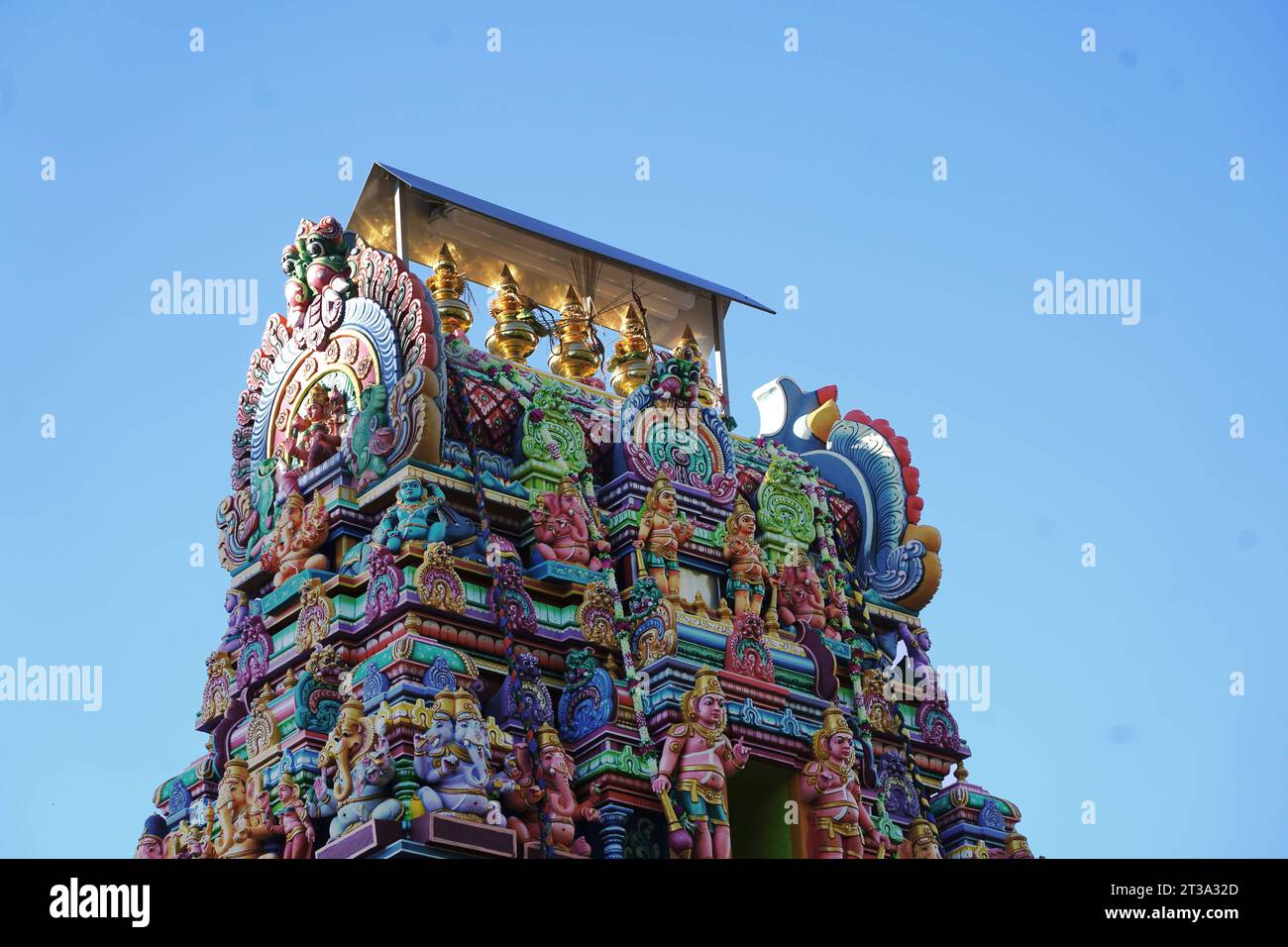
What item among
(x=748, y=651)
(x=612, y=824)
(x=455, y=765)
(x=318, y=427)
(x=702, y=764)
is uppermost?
(x=318, y=427)

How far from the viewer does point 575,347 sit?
34312 millimetres

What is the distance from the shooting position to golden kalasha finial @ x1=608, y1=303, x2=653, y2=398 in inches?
1375

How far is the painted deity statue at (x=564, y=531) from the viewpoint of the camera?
102 feet

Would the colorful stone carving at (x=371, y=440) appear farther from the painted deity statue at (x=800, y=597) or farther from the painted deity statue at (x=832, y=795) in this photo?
the painted deity statue at (x=832, y=795)

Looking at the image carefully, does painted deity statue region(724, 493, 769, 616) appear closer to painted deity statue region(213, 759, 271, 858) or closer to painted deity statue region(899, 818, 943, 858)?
painted deity statue region(899, 818, 943, 858)

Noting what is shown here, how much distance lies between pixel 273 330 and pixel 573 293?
4.26m

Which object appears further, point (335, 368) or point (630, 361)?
point (630, 361)

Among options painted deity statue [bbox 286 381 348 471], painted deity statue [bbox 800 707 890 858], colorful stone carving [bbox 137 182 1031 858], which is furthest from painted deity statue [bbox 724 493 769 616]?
painted deity statue [bbox 286 381 348 471]

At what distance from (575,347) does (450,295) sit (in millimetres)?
2025

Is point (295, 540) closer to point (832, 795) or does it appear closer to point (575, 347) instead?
point (575, 347)

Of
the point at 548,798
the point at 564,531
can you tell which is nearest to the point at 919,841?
the point at 548,798
